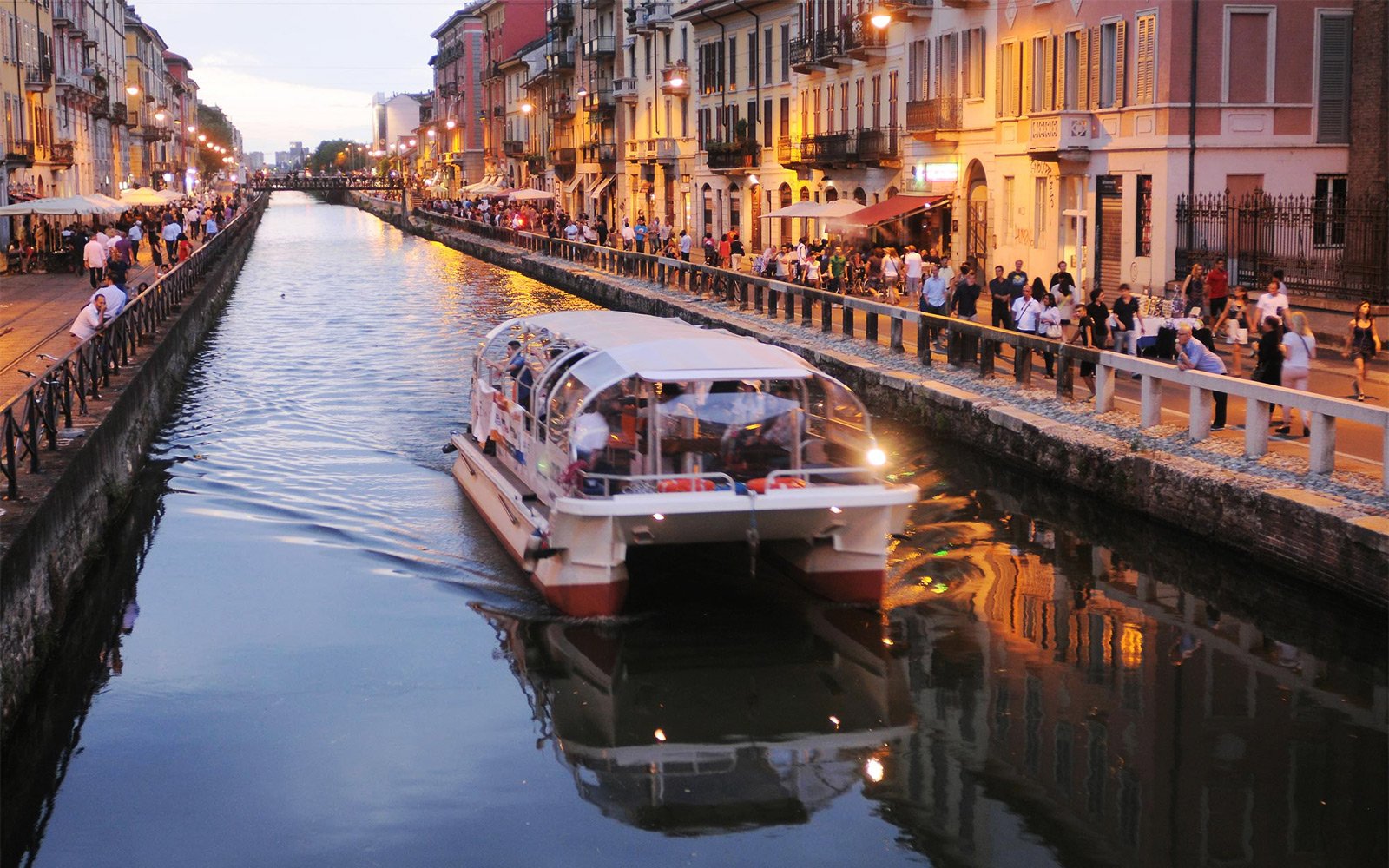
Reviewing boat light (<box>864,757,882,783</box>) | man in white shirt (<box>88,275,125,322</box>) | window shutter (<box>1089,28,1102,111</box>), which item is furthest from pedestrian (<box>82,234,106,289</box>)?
boat light (<box>864,757,882,783</box>)

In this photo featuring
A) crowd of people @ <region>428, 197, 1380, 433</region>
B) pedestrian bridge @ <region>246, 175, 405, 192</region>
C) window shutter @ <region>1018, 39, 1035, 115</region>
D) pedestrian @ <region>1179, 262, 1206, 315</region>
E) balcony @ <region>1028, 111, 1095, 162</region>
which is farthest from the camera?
pedestrian bridge @ <region>246, 175, 405, 192</region>

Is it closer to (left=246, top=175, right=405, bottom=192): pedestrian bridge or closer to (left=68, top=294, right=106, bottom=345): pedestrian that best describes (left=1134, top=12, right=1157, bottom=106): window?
(left=68, top=294, right=106, bottom=345): pedestrian

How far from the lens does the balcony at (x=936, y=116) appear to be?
41.2m

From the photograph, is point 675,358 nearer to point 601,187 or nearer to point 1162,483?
point 1162,483

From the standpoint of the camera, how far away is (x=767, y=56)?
189ft

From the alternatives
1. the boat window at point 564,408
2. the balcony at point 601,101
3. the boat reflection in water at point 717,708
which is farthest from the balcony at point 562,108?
the boat reflection in water at point 717,708

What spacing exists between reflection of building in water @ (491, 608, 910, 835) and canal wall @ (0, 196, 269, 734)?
3.57 meters

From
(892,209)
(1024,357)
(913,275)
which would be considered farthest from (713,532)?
(892,209)

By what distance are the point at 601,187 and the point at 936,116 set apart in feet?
131

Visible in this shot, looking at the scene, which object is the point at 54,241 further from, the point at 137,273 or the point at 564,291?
the point at 564,291

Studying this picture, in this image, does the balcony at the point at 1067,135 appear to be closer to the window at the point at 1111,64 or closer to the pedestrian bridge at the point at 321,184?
the window at the point at 1111,64

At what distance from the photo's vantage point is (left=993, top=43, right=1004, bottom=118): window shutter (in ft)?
127

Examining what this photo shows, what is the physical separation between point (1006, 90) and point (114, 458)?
25.8m

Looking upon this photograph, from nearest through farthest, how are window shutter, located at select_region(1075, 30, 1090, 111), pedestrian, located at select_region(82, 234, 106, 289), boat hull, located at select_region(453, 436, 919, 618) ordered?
boat hull, located at select_region(453, 436, 919, 618) → window shutter, located at select_region(1075, 30, 1090, 111) → pedestrian, located at select_region(82, 234, 106, 289)
